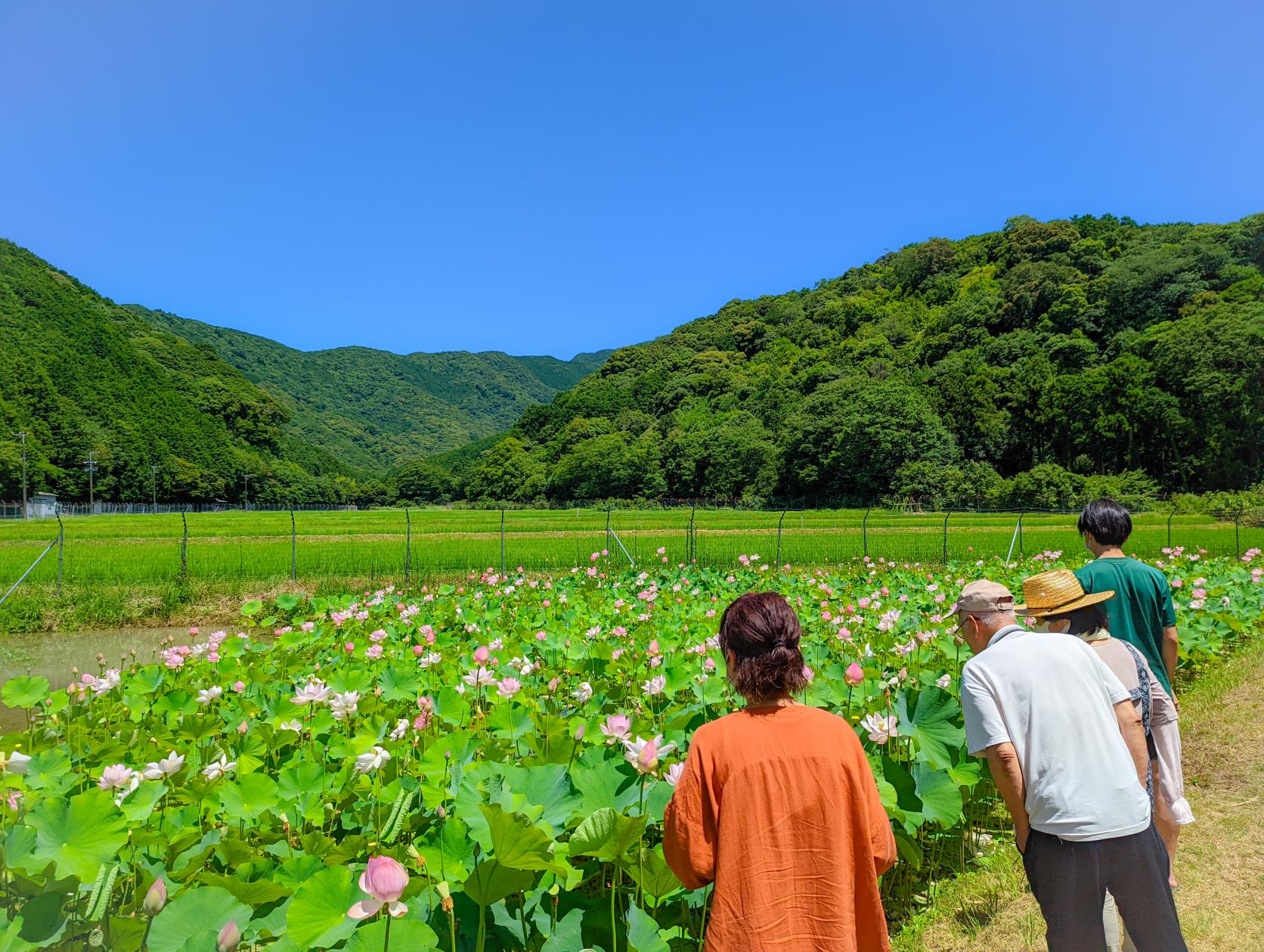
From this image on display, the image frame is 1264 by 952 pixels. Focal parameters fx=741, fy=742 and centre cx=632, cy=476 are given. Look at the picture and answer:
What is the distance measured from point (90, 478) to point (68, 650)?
75203 millimetres

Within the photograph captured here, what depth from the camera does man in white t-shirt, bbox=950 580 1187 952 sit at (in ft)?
6.77

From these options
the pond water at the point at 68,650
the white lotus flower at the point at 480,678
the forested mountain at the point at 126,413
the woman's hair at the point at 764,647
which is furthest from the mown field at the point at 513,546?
the forested mountain at the point at 126,413

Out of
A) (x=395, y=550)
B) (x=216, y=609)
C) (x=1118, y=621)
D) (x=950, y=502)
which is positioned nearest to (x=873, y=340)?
(x=950, y=502)

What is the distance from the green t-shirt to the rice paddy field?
8925 mm

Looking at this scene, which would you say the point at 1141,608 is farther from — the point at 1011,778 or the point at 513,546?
the point at 513,546

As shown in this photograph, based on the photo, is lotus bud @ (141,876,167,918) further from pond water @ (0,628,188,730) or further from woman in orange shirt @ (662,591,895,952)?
pond water @ (0,628,188,730)

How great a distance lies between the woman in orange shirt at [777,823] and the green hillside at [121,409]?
8472 centimetres

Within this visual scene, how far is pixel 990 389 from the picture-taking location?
187 ft

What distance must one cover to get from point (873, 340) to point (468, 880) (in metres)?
77.3

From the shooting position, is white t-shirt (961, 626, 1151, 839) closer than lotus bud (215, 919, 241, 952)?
Result: No

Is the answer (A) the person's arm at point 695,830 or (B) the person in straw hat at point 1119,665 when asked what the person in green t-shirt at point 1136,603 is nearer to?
(B) the person in straw hat at point 1119,665

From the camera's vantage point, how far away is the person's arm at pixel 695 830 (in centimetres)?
168

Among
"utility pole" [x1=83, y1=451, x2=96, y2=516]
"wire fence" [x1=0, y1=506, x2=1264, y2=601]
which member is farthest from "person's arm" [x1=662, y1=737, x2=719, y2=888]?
"utility pole" [x1=83, y1=451, x2=96, y2=516]

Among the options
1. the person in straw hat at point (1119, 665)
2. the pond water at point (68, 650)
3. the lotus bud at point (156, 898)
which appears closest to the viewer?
the lotus bud at point (156, 898)
